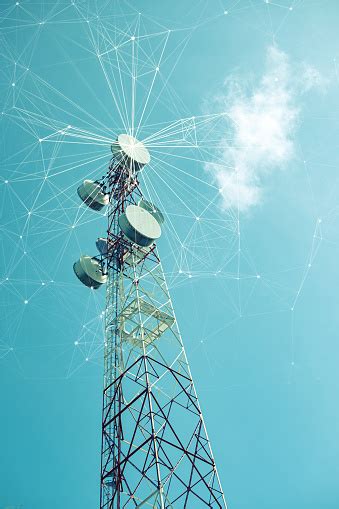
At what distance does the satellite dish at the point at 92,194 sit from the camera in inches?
1351

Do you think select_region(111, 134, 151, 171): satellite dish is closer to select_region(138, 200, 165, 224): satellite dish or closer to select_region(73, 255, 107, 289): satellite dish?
select_region(138, 200, 165, 224): satellite dish

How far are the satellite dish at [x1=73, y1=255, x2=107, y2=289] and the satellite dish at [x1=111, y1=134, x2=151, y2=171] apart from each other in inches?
319

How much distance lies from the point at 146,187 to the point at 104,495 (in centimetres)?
2318

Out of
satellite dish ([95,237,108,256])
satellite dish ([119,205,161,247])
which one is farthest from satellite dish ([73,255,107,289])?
satellite dish ([119,205,161,247])

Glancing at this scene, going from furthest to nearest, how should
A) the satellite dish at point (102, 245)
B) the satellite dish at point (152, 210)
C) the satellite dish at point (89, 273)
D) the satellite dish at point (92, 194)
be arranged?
the satellite dish at point (92, 194), the satellite dish at point (102, 245), the satellite dish at point (152, 210), the satellite dish at point (89, 273)

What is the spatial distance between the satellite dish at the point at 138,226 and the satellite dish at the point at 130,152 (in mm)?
5133

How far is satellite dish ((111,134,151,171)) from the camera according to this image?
33062 millimetres

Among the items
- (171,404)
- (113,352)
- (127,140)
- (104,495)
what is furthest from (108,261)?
(104,495)

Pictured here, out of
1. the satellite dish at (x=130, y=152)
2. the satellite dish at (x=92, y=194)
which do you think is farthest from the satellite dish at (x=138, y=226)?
the satellite dish at (x=92, y=194)

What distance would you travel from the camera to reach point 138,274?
29891mm

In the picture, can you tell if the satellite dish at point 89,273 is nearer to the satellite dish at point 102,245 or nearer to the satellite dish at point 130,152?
the satellite dish at point 102,245

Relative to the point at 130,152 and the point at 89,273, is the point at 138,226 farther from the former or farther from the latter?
the point at 130,152

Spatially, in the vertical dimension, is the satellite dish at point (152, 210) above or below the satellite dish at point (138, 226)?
above

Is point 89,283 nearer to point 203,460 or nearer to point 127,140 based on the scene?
point 127,140
